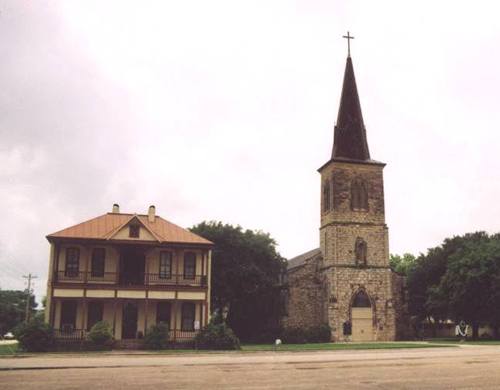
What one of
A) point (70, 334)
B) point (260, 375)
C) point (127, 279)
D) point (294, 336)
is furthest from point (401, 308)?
point (260, 375)

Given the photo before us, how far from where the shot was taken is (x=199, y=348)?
3194 cm

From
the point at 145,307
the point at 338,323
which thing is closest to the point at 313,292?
the point at 338,323

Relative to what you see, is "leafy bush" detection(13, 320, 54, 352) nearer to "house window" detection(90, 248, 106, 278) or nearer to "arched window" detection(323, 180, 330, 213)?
"house window" detection(90, 248, 106, 278)

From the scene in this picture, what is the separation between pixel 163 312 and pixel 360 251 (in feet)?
62.5

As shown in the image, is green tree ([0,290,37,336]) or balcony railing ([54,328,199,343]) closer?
balcony railing ([54,328,199,343])

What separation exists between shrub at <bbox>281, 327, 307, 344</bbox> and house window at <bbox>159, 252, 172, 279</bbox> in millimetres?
11591

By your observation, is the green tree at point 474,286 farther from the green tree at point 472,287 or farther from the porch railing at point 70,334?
the porch railing at point 70,334

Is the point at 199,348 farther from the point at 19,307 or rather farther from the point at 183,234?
the point at 19,307

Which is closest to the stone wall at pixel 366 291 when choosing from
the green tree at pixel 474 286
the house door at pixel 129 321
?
the green tree at pixel 474 286

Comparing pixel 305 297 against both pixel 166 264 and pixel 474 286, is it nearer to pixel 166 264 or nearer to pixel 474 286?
pixel 474 286

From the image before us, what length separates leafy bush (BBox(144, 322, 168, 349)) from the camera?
103ft

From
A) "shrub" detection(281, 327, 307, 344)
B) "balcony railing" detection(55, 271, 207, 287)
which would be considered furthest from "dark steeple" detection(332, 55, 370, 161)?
"balcony railing" detection(55, 271, 207, 287)

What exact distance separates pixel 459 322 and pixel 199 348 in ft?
77.1

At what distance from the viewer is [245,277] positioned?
43531mm
